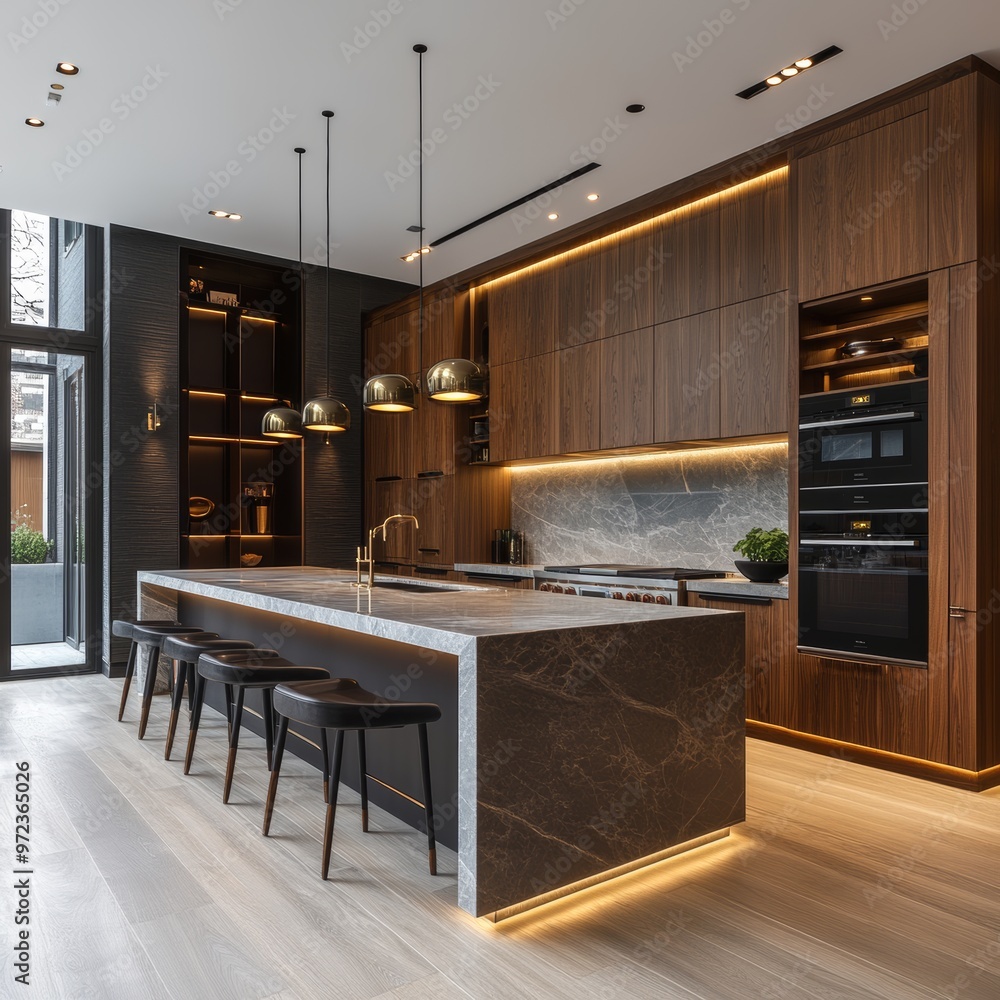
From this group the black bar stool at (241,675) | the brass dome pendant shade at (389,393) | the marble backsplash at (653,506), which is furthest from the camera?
the marble backsplash at (653,506)

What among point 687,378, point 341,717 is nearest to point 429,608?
point 341,717

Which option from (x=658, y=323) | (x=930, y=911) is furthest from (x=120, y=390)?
(x=930, y=911)

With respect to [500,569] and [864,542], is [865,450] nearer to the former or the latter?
[864,542]

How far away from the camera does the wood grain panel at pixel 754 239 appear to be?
4.44 metres

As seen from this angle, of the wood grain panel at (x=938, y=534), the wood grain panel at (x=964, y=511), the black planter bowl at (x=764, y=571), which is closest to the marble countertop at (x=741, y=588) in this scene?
the black planter bowl at (x=764, y=571)

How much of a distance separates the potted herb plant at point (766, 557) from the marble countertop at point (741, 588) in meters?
0.06

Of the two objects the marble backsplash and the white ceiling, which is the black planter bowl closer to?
the marble backsplash

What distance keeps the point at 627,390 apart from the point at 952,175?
216 centimetres

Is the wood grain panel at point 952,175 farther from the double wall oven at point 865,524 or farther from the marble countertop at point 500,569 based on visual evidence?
the marble countertop at point 500,569

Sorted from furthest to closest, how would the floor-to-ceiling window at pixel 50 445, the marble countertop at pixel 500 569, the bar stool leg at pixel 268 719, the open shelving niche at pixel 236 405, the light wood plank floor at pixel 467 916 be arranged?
the open shelving niche at pixel 236 405
the floor-to-ceiling window at pixel 50 445
the marble countertop at pixel 500 569
the bar stool leg at pixel 268 719
the light wood plank floor at pixel 467 916

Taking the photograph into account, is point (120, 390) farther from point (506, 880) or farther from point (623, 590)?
point (506, 880)

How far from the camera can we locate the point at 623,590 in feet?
16.3

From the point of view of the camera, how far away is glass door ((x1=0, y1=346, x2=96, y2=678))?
5.94 meters

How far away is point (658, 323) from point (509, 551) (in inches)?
92.6
